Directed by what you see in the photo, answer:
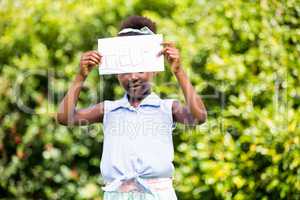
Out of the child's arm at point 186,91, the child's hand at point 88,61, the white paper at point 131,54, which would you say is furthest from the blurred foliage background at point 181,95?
the child's hand at point 88,61

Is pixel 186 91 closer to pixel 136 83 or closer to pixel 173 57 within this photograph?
pixel 173 57

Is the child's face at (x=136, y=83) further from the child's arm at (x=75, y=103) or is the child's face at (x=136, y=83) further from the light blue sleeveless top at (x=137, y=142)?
the child's arm at (x=75, y=103)

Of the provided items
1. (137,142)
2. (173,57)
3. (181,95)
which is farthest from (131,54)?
(181,95)

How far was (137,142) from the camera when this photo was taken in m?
3.63

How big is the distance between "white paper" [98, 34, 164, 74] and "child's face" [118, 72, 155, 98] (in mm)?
44

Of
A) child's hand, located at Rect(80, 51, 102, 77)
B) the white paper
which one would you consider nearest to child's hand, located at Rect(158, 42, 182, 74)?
the white paper

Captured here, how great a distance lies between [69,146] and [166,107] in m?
2.02

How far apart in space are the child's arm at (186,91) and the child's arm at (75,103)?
0.32 meters

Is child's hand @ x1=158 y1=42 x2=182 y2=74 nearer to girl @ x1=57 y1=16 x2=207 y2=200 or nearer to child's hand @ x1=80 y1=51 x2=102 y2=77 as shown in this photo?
girl @ x1=57 y1=16 x2=207 y2=200

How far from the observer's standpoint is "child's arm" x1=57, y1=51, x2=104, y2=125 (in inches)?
143

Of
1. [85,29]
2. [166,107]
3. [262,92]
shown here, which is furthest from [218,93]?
[166,107]

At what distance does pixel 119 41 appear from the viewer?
3.71 meters

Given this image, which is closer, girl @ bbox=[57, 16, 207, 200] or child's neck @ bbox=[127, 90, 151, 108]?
girl @ bbox=[57, 16, 207, 200]

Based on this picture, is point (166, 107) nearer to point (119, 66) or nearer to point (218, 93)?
point (119, 66)
